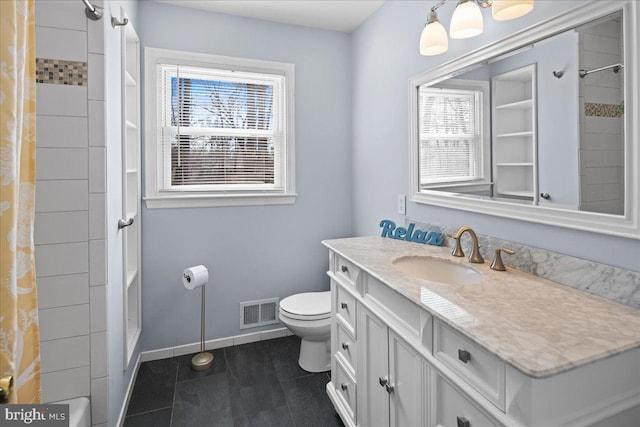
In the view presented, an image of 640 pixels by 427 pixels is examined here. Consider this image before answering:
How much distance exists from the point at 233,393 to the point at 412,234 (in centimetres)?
144

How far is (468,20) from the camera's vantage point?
151 cm

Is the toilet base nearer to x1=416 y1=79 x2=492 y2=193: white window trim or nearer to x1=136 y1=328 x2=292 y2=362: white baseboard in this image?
x1=136 y1=328 x2=292 y2=362: white baseboard

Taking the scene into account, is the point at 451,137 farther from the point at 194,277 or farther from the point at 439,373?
the point at 194,277

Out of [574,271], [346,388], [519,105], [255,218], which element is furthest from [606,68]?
[255,218]

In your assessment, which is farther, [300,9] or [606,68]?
[300,9]

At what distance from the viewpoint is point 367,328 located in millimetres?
1583

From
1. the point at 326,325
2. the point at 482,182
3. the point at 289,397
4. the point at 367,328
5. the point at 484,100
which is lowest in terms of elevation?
the point at 289,397

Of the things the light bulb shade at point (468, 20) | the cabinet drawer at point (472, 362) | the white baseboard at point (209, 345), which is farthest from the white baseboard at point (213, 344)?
the light bulb shade at point (468, 20)

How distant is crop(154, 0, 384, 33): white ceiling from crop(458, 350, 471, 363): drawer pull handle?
7.63ft

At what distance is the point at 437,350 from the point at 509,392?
289 mm

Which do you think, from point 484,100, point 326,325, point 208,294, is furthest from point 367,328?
point 208,294

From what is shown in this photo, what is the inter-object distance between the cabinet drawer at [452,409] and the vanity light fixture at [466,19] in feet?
4.23

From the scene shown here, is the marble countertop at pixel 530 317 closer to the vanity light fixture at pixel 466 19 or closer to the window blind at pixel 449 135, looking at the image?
the window blind at pixel 449 135

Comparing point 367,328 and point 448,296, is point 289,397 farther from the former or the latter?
point 448,296
